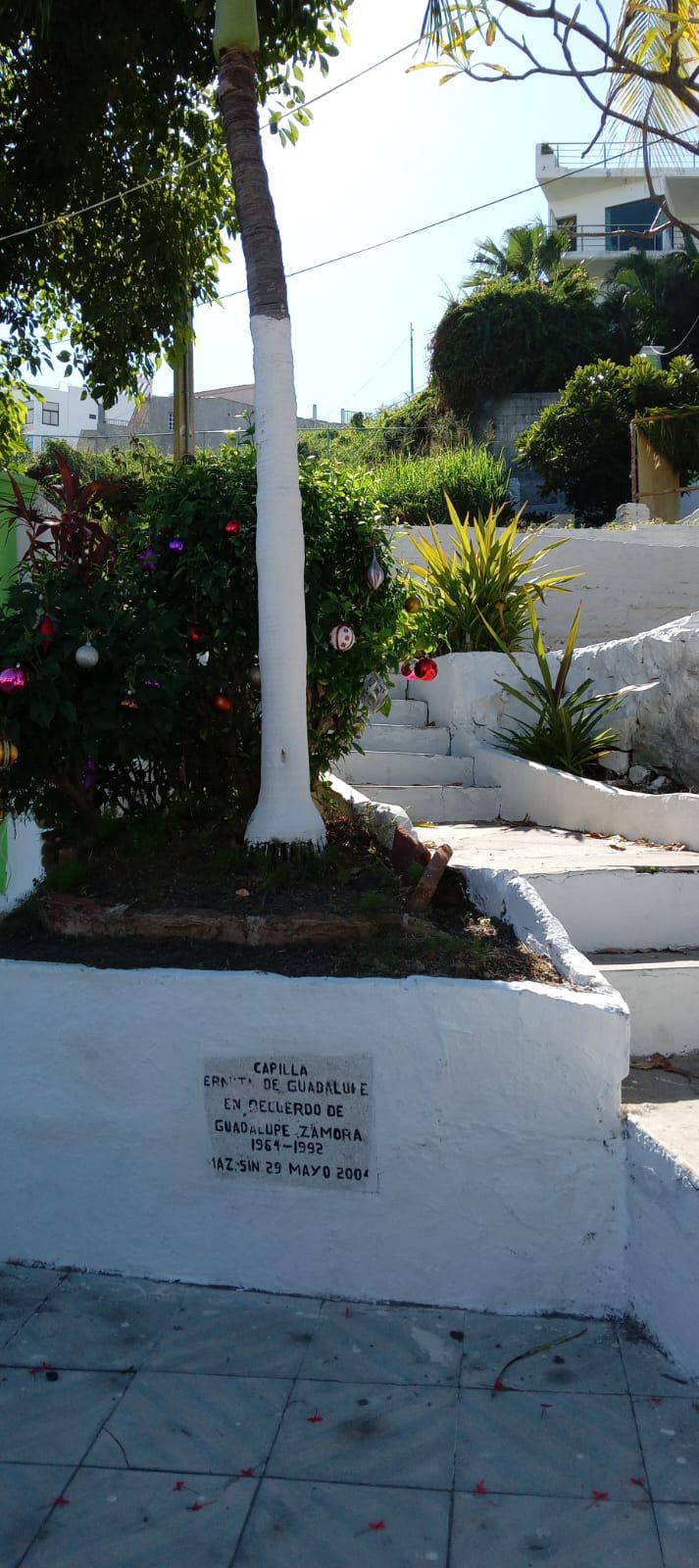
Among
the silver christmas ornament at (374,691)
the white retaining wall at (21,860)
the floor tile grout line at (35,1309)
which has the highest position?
the silver christmas ornament at (374,691)

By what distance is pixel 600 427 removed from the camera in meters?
24.1

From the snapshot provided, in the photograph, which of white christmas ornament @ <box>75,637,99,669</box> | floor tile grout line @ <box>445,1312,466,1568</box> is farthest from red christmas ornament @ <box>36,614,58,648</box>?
floor tile grout line @ <box>445,1312,466,1568</box>

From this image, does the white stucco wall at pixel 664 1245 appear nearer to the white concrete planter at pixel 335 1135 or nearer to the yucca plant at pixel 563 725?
the white concrete planter at pixel 335 1135

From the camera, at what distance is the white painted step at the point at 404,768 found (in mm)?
7348

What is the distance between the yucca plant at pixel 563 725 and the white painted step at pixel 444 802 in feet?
1.17

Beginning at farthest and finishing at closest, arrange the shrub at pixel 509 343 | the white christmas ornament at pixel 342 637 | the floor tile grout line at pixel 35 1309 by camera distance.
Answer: the shrub at pixel 509 343 → the white christmas ornament at pixel 342 637 → the floor tile grout line at pixel 35 1309

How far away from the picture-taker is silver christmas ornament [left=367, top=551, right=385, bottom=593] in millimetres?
4340

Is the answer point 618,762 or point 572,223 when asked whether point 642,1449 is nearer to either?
point 618,762

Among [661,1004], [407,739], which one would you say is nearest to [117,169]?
[407,739]

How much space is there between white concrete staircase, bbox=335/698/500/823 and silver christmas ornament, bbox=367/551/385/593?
1.90 m

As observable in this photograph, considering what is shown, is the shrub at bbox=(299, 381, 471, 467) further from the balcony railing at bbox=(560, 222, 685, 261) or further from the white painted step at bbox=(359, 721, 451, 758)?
the balcony railing at bbox=(560, 222, 685, 261)

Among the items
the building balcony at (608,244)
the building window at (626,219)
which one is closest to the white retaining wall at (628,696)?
the building balcony at (608,244)

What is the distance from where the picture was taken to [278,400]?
4.08 m

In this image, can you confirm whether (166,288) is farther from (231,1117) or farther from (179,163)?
(231,1117)
